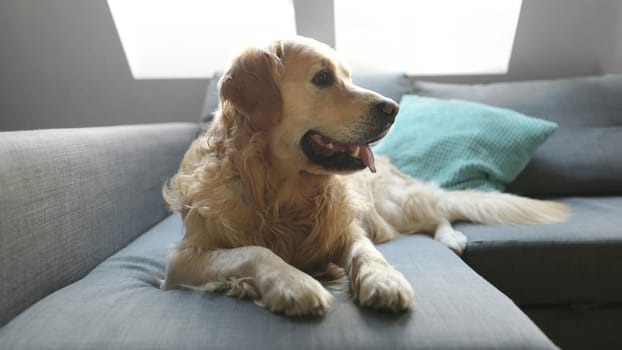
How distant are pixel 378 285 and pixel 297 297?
165 mm

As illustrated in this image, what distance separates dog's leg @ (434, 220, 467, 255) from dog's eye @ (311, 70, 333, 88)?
25.5 inches

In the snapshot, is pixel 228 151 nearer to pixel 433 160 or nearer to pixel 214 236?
pixel 214 236

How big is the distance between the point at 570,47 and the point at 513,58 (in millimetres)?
319

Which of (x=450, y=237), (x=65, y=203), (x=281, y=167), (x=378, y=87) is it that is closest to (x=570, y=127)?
(x=378, y=87)

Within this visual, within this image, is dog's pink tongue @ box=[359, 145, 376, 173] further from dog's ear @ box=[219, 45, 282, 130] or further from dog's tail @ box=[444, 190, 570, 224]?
dog's tail @ box=[444, 190, 570, 224]

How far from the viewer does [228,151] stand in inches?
40.6

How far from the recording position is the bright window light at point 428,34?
2303mm

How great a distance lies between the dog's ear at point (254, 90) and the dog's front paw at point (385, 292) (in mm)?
482

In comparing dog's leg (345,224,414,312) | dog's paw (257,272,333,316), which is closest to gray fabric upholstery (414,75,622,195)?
dog's leg (345,224,414,312)

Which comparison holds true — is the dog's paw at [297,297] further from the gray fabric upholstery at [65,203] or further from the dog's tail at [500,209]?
the dog's tail at [500,209]

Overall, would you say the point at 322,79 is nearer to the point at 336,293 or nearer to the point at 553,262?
the point at 336,293

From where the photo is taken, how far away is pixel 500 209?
54.1 inches

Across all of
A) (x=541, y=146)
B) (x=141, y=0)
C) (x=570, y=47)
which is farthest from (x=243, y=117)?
(x=570, y=47)

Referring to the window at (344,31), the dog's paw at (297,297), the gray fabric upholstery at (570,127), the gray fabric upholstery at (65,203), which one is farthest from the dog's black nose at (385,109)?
the window at (344,31)
